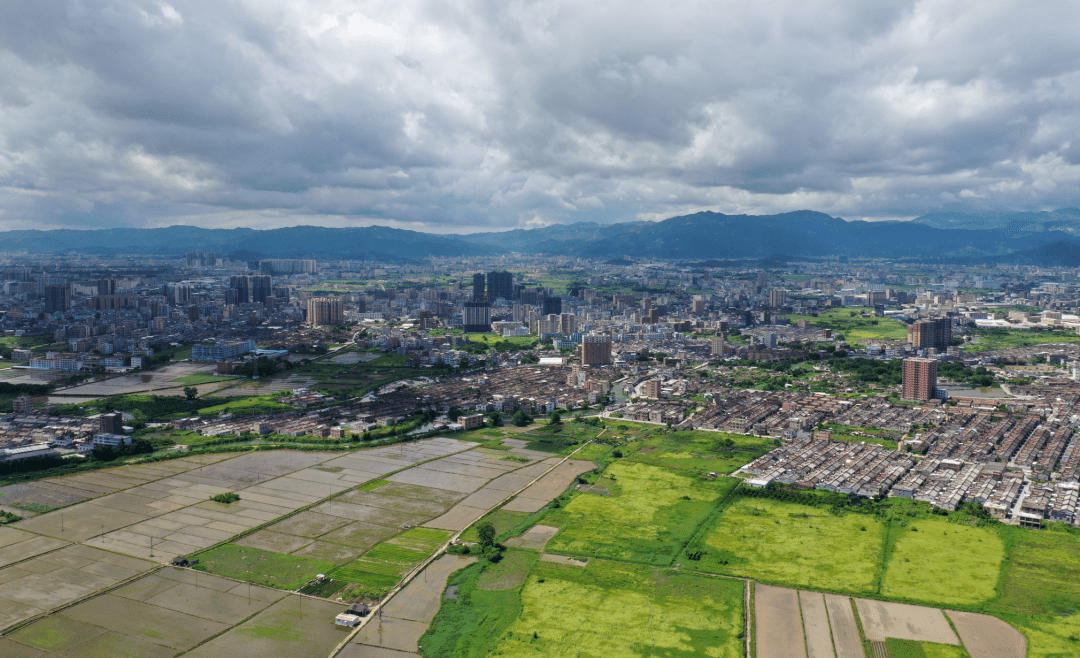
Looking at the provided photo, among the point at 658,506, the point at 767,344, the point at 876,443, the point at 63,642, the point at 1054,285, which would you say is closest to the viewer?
the point at 63,642

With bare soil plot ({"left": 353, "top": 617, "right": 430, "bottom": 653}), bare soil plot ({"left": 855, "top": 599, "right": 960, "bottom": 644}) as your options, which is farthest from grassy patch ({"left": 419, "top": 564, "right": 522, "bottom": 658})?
bare soil plot ({"left": 855, "top": 599, "right": 960, "bottom": 644})

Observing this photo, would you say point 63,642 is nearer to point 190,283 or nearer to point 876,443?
point 876,443

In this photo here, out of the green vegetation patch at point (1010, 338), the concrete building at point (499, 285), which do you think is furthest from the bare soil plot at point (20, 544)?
the concrete building at point (499, 285)

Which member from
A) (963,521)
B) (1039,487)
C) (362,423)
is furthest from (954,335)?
(362,423)

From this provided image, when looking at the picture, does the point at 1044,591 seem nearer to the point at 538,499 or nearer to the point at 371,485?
the point at 538,499

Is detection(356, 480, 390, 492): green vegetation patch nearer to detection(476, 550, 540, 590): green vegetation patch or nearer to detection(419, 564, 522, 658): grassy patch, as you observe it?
detection(476, 550, 540, 590): green vegetation patch
